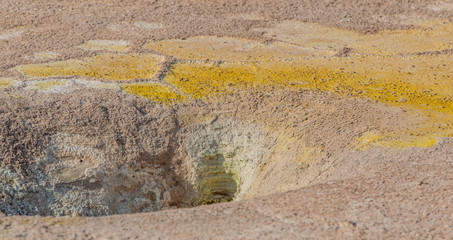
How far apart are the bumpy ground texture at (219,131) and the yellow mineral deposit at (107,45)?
0.03 metres

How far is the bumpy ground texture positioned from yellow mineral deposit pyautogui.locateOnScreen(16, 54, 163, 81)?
0.03 meters

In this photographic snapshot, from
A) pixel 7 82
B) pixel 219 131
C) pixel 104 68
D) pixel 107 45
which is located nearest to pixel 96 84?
pixel 104 68

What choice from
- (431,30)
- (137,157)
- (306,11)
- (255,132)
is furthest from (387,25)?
(137,157)

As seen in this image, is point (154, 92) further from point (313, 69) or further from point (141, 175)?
point (313, 69)

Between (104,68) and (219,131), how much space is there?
202cm

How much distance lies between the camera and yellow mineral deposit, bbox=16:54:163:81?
7.02m

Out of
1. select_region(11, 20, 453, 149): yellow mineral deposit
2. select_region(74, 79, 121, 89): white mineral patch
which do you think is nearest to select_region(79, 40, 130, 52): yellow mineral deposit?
select_region(11, 20, 453, 149): yellow mineral deposit

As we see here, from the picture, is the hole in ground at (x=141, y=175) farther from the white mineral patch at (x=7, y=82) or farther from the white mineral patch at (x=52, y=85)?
the white mineral patch at (x=7, y=82)

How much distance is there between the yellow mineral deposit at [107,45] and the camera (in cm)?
822

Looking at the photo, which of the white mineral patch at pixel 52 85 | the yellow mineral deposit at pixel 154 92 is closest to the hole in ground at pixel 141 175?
the yellow mineral deposit at pixel 154 92

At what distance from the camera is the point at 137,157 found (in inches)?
228

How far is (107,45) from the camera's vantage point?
8.40 metres

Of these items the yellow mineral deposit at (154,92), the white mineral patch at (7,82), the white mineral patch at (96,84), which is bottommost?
the yellow mineral deposit at (154,92)

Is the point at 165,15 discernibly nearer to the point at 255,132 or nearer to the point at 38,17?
the point at 38,17
